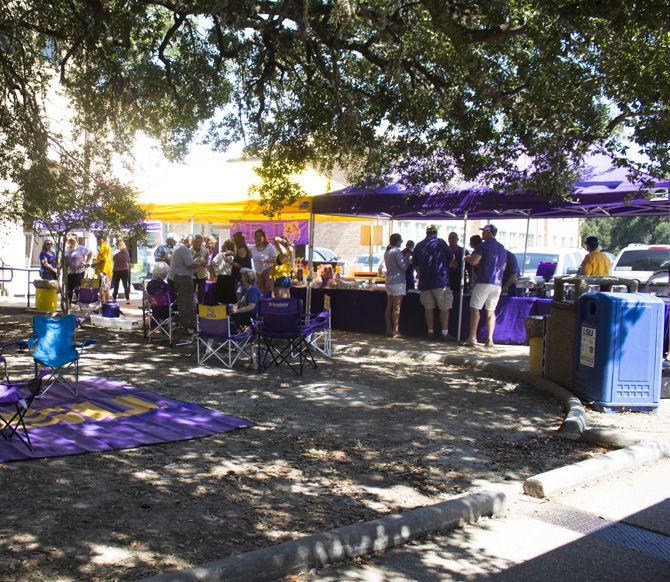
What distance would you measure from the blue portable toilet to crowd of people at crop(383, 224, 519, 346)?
4.39 meters

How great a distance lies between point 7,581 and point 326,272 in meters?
13.9

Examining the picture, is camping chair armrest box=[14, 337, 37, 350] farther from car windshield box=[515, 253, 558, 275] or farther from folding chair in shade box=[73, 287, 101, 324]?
car windshield box=[515, 253, 558, 275]

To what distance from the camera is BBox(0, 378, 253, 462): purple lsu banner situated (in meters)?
5.82

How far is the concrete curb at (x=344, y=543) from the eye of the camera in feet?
11.8

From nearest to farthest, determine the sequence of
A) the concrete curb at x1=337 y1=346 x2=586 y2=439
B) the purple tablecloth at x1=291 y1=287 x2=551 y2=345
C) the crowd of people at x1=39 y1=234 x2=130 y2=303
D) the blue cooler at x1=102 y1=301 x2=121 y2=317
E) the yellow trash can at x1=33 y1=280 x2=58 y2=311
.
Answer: the concrete curb at x1=337 y1=346 x2=586 y2=439, the purple tablecloth at x1=291 y1=287 x2=551 y2=345, the blue cooler at x1=102 y1=301 x2=121 y2=317, the yellow trash can at x1=33 y1=280 x2=58 y2=311, the crowd of people at x1=39 y1=234 x2=130 y2=303

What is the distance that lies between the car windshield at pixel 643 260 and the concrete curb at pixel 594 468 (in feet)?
41.2

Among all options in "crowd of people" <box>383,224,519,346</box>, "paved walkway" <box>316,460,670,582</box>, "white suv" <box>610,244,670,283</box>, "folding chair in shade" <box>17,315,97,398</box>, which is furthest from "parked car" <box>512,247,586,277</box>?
"paved walkway" <box>316,460,670,582</box>

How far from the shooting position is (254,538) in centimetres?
416

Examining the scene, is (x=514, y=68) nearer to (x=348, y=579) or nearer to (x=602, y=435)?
(x=602, y=435)

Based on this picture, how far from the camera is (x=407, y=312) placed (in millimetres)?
13812

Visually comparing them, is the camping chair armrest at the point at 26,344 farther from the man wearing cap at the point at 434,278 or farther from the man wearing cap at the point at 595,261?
the man wearing cap at the point at 595,261

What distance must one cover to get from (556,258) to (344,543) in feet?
55.1

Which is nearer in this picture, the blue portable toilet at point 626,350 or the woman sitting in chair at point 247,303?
the blue portable toilet at point 626,350

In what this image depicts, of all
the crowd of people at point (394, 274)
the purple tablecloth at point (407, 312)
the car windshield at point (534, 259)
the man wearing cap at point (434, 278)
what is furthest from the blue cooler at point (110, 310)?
the car windshield at point (534, 259)
